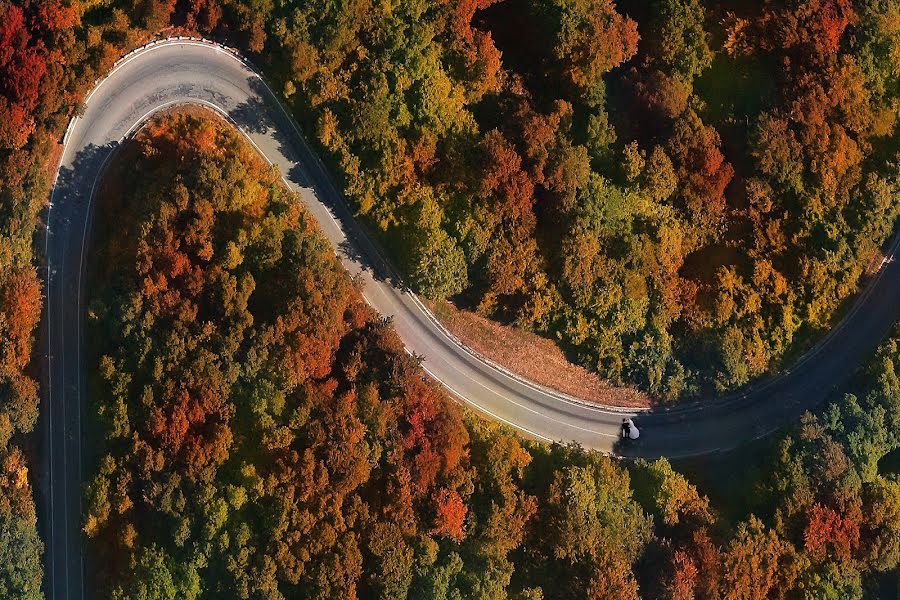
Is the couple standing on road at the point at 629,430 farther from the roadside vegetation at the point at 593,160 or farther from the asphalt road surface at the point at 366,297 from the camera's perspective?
the roadside vegetation at the point at 593,160

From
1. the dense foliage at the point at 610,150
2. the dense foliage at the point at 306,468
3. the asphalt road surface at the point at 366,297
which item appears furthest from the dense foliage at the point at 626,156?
the dense foliage at the point at 306,468

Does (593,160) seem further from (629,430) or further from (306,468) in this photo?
(306,468)

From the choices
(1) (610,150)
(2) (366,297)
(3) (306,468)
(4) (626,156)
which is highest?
(1) (610,150)

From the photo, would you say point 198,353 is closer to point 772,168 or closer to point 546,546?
point 546,546

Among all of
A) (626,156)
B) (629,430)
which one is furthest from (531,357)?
(626,156)

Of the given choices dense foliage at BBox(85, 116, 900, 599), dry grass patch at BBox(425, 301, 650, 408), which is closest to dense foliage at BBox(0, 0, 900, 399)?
dry grass patch at BBox(425, 301, 650, 408)

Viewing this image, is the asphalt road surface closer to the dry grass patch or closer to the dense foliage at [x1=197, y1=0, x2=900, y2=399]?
the dry grass patch
